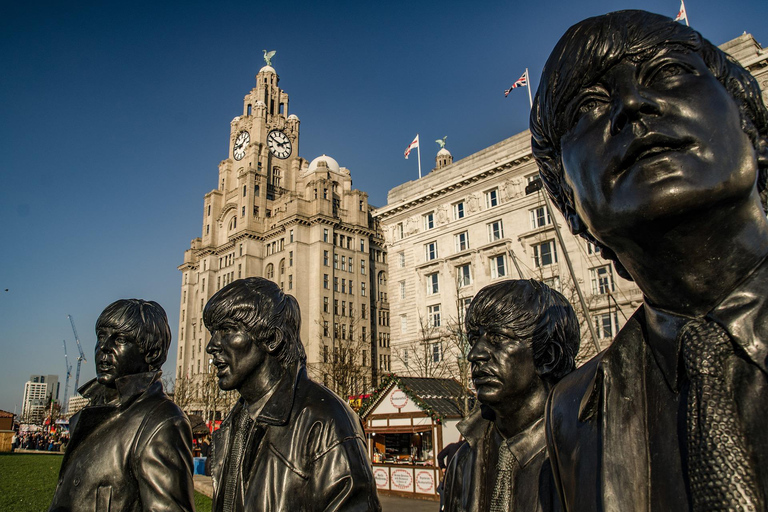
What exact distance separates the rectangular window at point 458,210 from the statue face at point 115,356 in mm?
35721

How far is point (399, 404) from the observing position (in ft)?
64.1

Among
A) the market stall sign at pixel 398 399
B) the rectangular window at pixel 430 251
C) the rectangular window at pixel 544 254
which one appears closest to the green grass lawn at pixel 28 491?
the market stall sign at pixel 398 399

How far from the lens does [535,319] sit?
2.46 m

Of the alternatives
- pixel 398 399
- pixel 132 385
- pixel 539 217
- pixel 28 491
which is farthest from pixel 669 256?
pixel 539 217

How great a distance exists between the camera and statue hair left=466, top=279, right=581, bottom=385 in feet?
8.04

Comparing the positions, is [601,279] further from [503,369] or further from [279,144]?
[279,144]

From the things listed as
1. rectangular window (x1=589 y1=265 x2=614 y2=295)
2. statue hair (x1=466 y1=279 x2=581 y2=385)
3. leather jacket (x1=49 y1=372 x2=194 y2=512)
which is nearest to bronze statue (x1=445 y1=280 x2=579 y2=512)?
statue hair (x1=466 y1=279 x2=581 y2=385)

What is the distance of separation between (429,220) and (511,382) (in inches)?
1538

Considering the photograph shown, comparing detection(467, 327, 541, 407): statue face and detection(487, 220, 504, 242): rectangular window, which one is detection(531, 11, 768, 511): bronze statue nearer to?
detection(467, 327, 541, 407): statue face

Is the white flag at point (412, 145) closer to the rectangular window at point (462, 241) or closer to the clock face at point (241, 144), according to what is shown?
the rectangular window at point (462, 241)

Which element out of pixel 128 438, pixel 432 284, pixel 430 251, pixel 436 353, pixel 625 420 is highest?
pixel 430 251

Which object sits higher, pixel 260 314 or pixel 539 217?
pixel 539 217

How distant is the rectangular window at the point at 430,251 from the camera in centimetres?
4017

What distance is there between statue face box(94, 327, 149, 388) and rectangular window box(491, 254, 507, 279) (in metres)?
32.5
